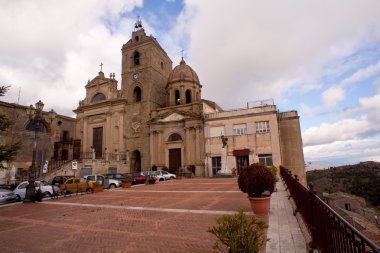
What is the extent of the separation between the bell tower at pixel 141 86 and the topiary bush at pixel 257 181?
28714 mm

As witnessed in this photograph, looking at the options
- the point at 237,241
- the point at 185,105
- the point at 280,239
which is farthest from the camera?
the point at 185,105

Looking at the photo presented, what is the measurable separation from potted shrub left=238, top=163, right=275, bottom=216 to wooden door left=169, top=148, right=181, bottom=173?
2593 cm

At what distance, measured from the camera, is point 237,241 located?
12.6 feet

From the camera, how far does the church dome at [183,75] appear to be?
37.6 m

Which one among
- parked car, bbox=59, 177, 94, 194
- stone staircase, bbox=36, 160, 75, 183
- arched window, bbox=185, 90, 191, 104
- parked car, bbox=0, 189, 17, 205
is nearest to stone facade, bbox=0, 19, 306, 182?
arched window, bbox=185, 90, 191, 104

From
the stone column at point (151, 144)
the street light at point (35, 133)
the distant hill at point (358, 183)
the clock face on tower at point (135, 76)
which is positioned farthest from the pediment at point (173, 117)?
the distant hill at point (358, 183)

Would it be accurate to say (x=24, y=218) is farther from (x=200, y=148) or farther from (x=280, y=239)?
(x=200, y=148)

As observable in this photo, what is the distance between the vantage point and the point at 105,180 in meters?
21.5

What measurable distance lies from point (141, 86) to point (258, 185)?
3304 cm

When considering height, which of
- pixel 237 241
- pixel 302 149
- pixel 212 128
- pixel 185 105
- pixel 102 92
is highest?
pixel 102 92

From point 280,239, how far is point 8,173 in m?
33.2

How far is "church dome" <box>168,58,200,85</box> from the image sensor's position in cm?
3756

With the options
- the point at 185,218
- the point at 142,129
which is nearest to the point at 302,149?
the point at 142,129

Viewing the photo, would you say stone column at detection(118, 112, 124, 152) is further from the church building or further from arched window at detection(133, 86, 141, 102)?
arched window at detection(133, 86, 141, 102)
